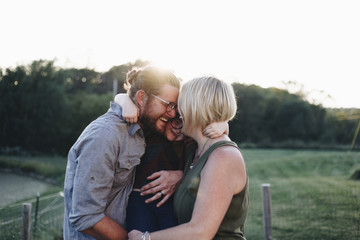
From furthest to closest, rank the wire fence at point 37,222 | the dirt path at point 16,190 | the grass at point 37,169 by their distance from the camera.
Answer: the grass at point 37,169
the dirt path at point 16,190
the wire fence at point 37,222

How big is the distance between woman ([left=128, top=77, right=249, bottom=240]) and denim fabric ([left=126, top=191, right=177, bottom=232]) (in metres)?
0.12

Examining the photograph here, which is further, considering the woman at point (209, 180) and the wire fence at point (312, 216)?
the wire fence at point (312, 216)

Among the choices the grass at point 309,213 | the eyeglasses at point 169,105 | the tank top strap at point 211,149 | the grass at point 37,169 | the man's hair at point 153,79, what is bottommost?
the grass at point 37,169

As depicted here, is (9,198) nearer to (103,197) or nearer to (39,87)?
(103,197)

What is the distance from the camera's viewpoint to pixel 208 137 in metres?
2.44

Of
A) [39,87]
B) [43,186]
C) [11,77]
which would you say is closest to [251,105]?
[39,87]

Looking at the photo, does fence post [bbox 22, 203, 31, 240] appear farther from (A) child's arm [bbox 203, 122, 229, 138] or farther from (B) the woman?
(A) child's arm [bbox 203, 122, 229, 138]

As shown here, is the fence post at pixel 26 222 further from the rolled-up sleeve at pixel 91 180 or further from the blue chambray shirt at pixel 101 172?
the rolled-up sleeve at pixel 91 180

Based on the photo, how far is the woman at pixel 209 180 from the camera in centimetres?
208

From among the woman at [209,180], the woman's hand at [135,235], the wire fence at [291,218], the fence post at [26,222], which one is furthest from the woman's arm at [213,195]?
the wire fence at [291,218]

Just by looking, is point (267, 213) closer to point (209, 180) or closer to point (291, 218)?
point (291, 218)

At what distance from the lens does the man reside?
2.24 meters

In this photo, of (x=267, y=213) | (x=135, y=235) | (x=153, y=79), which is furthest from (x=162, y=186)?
(x=267, y=213)

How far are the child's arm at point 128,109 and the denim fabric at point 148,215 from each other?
57 centimetres
